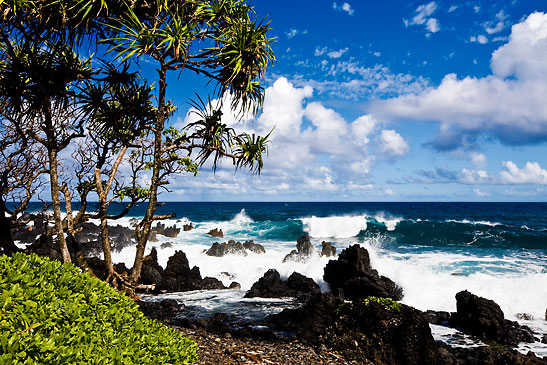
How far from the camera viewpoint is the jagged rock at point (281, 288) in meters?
13.9

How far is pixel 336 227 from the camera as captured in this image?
4891 cm

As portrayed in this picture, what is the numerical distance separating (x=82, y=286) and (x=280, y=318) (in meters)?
6.67

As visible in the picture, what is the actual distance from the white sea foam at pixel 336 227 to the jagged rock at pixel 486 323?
34.0 meters

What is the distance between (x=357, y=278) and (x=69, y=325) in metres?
13.3

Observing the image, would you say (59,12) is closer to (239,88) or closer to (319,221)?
(239,88)

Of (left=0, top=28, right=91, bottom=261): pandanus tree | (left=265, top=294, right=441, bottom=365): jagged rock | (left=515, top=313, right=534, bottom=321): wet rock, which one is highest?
(left=0, top=28, right=91, bottom=261): pandanus tree

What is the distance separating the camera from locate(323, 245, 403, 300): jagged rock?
14570mm

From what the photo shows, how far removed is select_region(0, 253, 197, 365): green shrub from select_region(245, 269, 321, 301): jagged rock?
1040 cm

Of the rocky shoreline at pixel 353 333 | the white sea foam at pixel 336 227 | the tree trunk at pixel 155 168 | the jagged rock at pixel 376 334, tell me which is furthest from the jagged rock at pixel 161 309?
the white sea foam at pixel 336 227

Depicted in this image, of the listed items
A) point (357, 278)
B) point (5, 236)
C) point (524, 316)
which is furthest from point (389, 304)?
point (5, 236)

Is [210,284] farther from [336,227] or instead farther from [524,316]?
[336,227]

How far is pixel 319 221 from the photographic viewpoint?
51.5 meters

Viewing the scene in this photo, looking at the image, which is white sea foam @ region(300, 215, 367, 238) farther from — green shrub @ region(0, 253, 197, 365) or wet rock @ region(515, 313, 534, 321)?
green shrub @ region(0, 253, 197, 365)

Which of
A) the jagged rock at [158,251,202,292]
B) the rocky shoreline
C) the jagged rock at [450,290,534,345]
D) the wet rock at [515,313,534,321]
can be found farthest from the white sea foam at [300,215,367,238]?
the rocky shoreline
